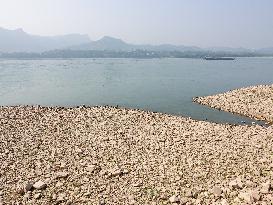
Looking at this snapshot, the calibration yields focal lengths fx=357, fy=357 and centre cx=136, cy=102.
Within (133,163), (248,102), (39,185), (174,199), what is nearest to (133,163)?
(133,163)

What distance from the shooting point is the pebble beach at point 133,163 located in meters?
13.8

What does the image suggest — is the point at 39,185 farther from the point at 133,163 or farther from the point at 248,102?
the point at 248,102

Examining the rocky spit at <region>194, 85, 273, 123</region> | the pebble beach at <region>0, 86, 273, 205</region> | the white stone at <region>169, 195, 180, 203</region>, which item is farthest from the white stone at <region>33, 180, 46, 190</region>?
the rocky spit at <region>194, 85, 273, 123</region>

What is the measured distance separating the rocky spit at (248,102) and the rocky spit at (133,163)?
877 cm

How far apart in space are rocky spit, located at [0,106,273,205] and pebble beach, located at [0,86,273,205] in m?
0.04

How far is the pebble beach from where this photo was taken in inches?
542

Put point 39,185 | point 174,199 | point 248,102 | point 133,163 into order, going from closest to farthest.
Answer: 1. point 174,199
2. point 39,185
3. point 133,163
4. point 248,102

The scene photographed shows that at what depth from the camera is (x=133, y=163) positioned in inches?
676

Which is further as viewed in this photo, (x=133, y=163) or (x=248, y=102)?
(x=248, y=102)

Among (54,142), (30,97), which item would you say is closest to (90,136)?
(54,142)

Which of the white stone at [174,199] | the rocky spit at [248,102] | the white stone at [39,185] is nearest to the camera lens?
the white stone at [174,199]

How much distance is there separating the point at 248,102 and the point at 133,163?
942 inches

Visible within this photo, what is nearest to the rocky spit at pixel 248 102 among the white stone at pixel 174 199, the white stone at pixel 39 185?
the white stone at pixel 174 199

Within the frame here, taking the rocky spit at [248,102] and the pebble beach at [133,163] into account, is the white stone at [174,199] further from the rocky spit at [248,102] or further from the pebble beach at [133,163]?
the rocky spit at [248,102]
